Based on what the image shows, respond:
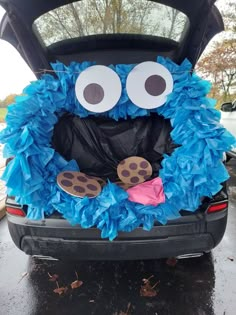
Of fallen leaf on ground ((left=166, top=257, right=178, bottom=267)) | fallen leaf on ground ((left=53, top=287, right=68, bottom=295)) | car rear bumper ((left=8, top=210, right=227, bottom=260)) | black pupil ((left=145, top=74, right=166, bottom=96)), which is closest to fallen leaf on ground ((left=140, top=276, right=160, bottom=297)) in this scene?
fallen leaf on ground ((left=166, top=257, right=178, bottom=267))

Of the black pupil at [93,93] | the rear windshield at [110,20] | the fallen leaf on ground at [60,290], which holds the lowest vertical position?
the fallen leaf on ground at [60,290]

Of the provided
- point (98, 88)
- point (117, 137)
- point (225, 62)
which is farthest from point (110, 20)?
point (225, 62)

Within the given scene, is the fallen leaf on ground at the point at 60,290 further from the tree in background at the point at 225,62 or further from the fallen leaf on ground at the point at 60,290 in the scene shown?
the tree in background at the point at 225,62

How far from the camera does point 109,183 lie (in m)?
1.85

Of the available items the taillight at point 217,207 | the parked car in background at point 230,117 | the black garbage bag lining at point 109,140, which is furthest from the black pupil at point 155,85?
the parked car in background at point 230,117

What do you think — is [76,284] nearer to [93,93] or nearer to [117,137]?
[117,137]

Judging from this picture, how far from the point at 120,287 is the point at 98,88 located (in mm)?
1594

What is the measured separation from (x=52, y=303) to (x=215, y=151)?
1.49 meters

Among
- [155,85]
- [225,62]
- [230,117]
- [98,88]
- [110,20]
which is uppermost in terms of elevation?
[110,20]

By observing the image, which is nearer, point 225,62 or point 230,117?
point 230,117

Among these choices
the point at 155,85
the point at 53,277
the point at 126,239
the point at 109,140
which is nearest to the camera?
the point at 126,239

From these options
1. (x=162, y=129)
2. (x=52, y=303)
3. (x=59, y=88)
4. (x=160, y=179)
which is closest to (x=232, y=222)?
(x=162, y=129)

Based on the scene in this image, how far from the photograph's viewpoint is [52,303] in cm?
191

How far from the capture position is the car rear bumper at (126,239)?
1.72 metres
